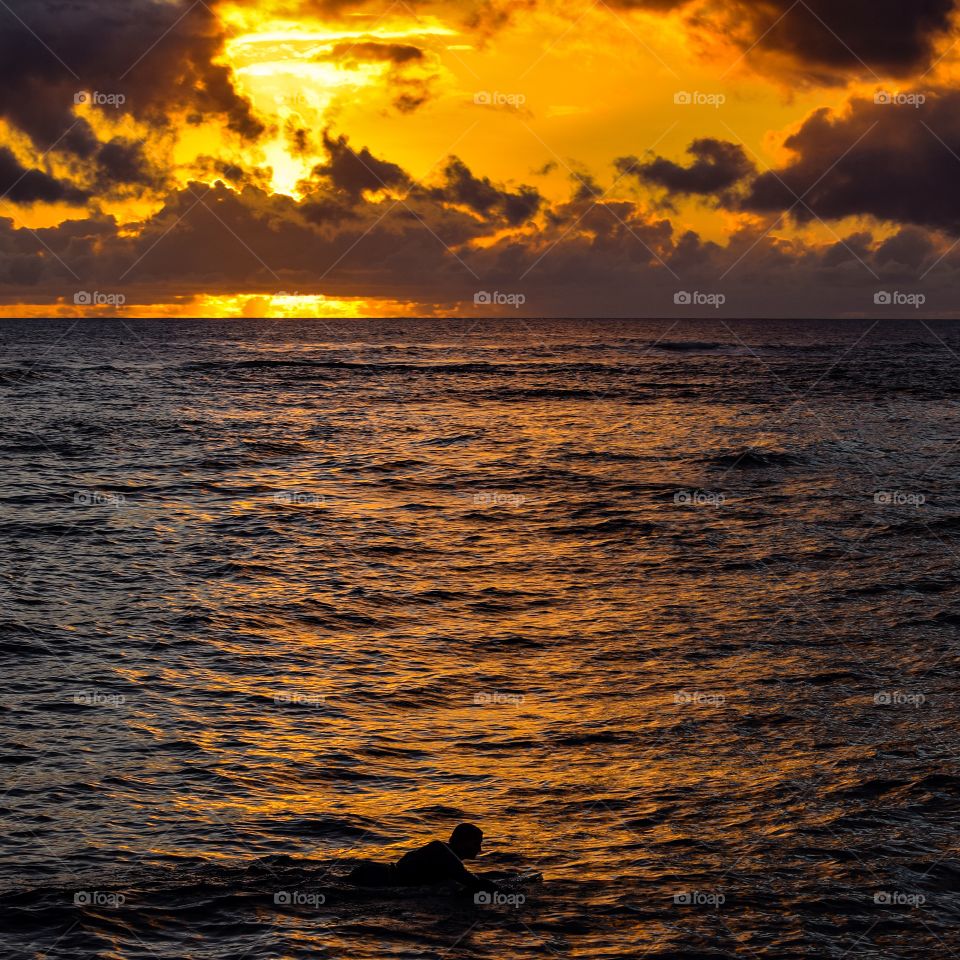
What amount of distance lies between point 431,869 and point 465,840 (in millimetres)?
508

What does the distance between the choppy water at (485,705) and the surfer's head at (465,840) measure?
1.62ft

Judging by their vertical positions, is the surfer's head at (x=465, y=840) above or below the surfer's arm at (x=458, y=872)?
above

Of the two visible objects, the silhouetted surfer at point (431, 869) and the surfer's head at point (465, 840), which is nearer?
the silhouetted surfer at point (431, 869)

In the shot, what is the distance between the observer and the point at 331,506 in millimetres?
37031

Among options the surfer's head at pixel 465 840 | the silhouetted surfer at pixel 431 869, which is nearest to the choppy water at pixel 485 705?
the silhouetted surfer at pixel 431 869

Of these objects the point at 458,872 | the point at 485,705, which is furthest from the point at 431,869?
the point at 485,705

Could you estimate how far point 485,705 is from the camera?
17.6m

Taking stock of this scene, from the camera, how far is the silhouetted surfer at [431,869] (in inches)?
456

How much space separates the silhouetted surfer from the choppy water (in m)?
0.36

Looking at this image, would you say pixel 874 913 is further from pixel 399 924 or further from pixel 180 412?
pixel 180 412

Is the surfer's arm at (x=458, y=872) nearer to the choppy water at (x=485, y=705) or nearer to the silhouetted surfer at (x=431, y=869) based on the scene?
the silhouetted surfer at (x=431, y=869)

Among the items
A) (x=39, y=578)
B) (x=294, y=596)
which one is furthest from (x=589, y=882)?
(x=39, y=578)

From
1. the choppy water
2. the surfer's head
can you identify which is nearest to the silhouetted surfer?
the surfer's head

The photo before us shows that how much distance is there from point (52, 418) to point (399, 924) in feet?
193
